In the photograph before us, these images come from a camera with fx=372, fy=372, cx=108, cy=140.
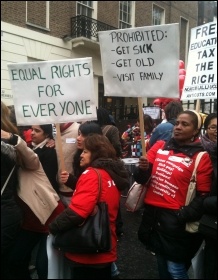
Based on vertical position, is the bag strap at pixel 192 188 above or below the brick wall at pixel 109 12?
below

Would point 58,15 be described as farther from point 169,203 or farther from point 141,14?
point 169,203

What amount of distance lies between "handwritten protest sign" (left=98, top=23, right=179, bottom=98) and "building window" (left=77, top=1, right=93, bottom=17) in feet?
40.9

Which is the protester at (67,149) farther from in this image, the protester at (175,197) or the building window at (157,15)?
the building window at (157,15)

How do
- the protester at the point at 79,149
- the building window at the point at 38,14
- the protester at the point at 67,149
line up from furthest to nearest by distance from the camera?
the building window at the point at 38,14
the protester at the point at 67,149
the protester at the point at 79,149

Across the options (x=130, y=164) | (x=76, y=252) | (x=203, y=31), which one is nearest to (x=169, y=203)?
(x=76, y=252)

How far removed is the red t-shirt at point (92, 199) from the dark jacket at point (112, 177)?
3cm

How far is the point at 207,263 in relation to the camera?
2549mm

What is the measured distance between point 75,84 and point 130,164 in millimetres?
3584

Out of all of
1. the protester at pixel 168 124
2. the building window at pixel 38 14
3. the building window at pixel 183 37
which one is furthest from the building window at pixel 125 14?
the protester at pixel 168 124

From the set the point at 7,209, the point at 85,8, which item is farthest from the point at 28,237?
the point at 85,8

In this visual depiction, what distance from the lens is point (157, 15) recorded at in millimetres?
Result: 18438

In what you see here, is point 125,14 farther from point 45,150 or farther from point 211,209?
point 211,209

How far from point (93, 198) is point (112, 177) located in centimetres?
25

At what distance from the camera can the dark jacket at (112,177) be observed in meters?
2.49
